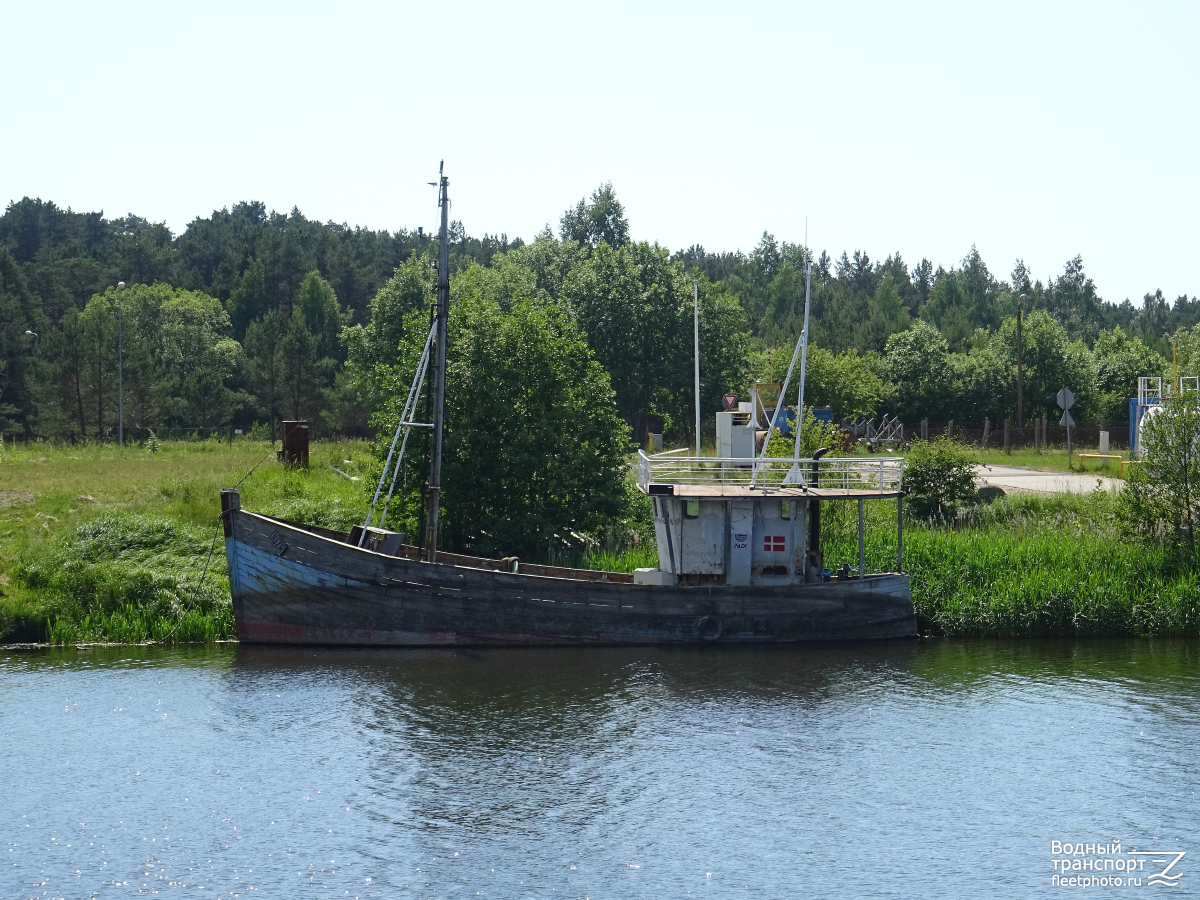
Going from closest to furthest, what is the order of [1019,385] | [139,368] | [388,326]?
[388,326]
[1019,385]
[139,368]

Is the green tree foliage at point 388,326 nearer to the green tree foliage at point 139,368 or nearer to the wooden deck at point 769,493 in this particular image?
the green tree foliage at point 139,368

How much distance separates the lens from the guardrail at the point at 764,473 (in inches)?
1033

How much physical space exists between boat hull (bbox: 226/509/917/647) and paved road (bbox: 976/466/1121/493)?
12.5 meters

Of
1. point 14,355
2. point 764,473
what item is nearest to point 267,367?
point 14,355

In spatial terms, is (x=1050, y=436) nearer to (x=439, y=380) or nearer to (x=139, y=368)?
(x=439, y=380)

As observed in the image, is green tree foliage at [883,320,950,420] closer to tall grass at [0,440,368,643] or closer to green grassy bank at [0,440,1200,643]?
green grassy bank at [0,440,1200,643]

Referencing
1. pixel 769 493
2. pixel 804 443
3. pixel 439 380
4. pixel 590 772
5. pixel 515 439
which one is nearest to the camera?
pixel 590 772

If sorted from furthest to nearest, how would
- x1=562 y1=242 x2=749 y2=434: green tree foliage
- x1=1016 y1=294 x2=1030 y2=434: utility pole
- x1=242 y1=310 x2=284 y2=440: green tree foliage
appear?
x1=242 y1=310 x2=284 y2=440: green tree foliage, x1=1016 y1=294 x2=1030 y2=434: utility pole, x1=562 y1=242 x2=749 y2=434: green tree foliage

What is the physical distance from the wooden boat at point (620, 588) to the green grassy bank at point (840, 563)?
2.14 metres

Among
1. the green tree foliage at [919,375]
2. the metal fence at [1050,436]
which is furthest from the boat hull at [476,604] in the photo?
the green tree foliage at [919,375]

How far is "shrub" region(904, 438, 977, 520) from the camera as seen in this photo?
110ft

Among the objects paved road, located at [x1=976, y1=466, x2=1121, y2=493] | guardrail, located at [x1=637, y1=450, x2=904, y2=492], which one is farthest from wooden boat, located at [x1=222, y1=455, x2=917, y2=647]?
paved road, located at [x1=976, y1=466, x2=1121, y2=493]

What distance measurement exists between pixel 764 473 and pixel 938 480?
917cm

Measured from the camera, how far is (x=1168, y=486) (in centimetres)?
2970
